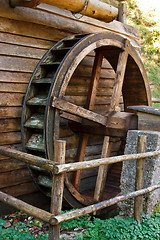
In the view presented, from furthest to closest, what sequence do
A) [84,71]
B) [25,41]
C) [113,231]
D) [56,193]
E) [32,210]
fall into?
[84,71] < [25,41] < [113,231] < [32,210] < [56,193]

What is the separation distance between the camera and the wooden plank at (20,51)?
13.3 ft

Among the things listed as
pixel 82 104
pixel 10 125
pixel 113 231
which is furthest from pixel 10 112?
pixel 113 231

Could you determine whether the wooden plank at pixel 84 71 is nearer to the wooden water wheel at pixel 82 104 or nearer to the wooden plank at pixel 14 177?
the wooden water wheel at pixel 82 104

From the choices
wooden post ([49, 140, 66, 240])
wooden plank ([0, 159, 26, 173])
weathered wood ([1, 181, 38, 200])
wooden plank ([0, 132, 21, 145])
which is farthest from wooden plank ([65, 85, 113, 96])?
wooden post ([49, 140, 66, 240])

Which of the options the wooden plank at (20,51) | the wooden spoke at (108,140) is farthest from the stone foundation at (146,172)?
the wooden plank at (20,51)

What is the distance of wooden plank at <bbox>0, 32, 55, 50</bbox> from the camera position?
406cm

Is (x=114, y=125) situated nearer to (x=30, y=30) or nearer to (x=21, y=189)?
(x=21, y=189)

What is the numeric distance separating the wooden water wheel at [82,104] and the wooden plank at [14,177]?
383 millimetres

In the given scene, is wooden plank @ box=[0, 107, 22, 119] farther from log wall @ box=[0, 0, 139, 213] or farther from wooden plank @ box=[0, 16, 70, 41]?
wooden plank @ box=[0, 16, 70, 41]

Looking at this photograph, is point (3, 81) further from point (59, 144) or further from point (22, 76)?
point (59, 144)

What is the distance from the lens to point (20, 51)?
4258 mm

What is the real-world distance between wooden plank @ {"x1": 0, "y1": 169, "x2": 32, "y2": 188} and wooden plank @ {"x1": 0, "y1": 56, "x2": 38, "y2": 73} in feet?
4.99

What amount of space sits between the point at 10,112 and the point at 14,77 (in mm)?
518

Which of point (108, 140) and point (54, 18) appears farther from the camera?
point (108, 140)
